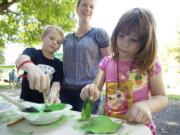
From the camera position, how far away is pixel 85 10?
173 centimetres

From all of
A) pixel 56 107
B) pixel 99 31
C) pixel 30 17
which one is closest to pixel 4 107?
pixel 56 107

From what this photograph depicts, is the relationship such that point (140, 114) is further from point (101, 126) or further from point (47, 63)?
point (47, 63)

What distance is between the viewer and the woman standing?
167 centimetres

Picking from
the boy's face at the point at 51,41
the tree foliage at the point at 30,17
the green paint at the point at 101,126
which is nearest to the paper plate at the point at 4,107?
the green paint at the point at 101,126

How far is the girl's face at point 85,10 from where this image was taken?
1729 millimetres

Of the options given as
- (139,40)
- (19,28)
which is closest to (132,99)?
(139,40)

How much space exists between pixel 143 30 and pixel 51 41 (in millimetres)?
727

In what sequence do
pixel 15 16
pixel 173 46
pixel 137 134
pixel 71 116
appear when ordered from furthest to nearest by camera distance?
pixel 173 46
pixel 15 16
pixel 71 116
pixel 137 134

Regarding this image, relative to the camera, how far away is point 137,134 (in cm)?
90

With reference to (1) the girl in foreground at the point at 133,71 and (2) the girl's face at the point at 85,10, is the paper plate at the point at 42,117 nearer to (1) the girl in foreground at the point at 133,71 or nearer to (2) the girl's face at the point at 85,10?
(1) the girl in foreground at the point at 133,71

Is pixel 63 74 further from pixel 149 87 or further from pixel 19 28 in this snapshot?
pixel 19 28

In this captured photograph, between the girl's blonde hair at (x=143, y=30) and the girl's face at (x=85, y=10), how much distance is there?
559 millimetres

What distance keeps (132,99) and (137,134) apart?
355 mm

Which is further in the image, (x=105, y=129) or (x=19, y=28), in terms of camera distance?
(x=19, y=28)
